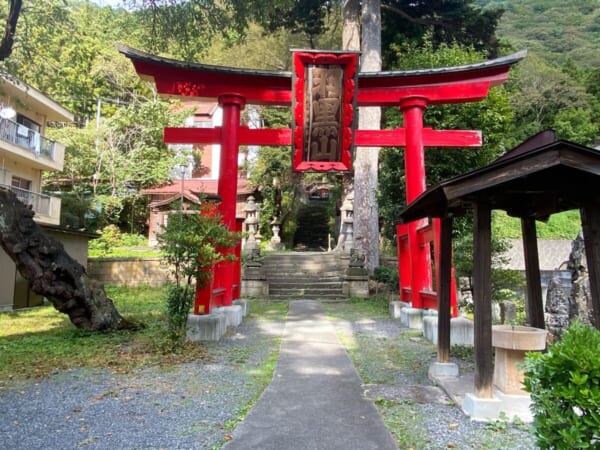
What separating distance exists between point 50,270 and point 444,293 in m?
6.31

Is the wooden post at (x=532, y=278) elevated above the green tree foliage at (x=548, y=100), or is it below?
below

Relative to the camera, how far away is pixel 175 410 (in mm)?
4008

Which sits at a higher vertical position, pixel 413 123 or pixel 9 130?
pixel 9 130

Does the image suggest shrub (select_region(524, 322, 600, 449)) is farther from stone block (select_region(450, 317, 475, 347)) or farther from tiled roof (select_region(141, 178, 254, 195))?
tiled roof (select_region(141, 178, 254, 195))

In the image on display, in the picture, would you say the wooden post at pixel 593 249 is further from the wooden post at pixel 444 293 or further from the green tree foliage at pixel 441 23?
the green tree foliage at pixel 441 23

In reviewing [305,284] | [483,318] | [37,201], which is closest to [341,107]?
[483,318]

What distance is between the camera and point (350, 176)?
62.9 ft

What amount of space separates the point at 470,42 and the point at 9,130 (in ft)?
55.4

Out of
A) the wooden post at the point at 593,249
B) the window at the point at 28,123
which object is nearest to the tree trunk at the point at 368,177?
the wooden post at the point at 593,249

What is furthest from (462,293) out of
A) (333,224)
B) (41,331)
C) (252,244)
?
(333,224)

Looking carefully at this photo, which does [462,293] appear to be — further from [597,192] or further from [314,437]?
[314,437]

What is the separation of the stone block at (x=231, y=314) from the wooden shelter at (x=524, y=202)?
14.6ft

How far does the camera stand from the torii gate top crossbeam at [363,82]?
27.5 feet

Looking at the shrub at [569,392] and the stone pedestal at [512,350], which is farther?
the stone pedestal at [512,350]
